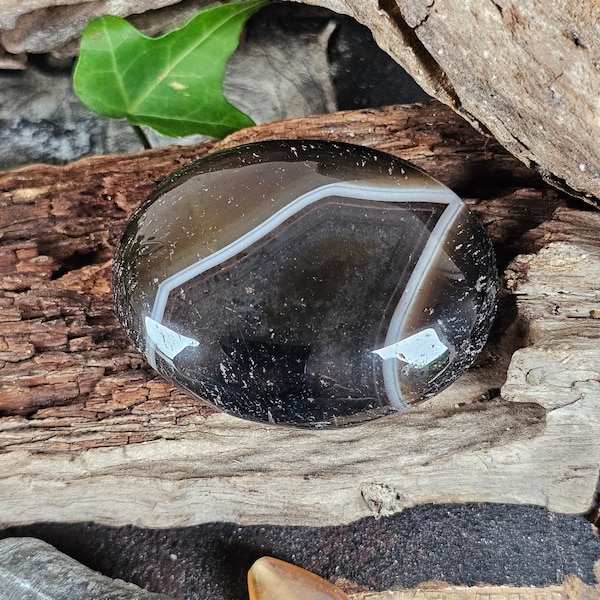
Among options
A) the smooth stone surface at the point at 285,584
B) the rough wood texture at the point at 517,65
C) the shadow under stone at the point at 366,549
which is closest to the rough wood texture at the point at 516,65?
the rough wood texture at the point at 517,65

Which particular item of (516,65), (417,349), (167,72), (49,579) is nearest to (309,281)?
(417,349)

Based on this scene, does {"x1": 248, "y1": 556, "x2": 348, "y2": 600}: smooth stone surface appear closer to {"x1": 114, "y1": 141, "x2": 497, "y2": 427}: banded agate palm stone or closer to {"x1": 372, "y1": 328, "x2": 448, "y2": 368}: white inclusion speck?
{"x1": 114, "y1": 141, "x2": 497, "y2": 427}: banded agate palm stone

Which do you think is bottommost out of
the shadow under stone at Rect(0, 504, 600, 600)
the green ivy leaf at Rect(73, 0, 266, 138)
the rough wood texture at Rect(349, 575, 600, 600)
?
the rough wood texture at Rect(349, 575, 600, 600)

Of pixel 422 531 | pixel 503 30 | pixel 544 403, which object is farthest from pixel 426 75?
pixel 422 531

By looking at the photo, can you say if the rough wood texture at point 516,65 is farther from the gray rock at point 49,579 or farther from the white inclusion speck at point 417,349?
the gray rock at point 49,579

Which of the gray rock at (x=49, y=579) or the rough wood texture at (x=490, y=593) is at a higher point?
the gray rock at (x=49, y=579)

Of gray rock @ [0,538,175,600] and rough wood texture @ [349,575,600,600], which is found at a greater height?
gray rock @ [0,538,175,600]

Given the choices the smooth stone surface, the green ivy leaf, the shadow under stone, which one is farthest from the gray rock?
the green ivy leaf
